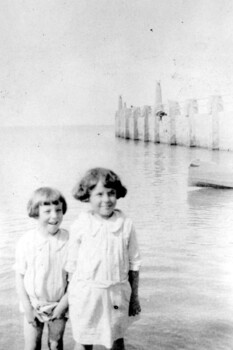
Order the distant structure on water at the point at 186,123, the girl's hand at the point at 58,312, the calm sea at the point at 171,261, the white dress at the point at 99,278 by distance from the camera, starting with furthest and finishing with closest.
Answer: the distant structure on water at the point at 186,123, the calm sea at the point at 171,261, the girl's hand at the point at 58,312, the white dress at the point at 99,278

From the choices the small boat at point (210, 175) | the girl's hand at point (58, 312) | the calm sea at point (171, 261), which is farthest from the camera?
the small boat at point (210, 175)

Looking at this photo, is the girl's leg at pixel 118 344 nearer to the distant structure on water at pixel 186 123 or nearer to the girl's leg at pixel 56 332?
the girl's leg at pixel 56 332

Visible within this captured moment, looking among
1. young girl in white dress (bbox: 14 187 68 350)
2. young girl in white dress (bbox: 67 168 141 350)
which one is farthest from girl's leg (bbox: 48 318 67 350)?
young girl in white dress (bbox: 67 168 141 350)

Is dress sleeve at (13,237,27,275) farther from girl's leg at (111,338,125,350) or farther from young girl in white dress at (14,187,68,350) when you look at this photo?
girl's leg at (111,338,125,350)

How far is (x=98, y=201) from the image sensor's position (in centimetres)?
196

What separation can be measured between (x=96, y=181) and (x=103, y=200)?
0.09m

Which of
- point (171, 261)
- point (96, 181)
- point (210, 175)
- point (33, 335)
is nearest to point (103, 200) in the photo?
point (96, 181)

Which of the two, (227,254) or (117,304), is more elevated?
(117,304)

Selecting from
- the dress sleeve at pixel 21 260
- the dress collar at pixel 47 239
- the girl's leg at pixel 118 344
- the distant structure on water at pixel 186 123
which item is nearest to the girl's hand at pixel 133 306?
the girl's leg at pixel 118 344

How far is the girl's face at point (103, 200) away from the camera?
1.94 metres

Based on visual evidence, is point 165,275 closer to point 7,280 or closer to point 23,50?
point 7,280

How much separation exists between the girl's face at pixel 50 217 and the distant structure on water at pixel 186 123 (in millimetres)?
8304

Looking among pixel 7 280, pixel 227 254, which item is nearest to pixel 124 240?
pixel 7 280

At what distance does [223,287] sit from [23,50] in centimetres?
261
